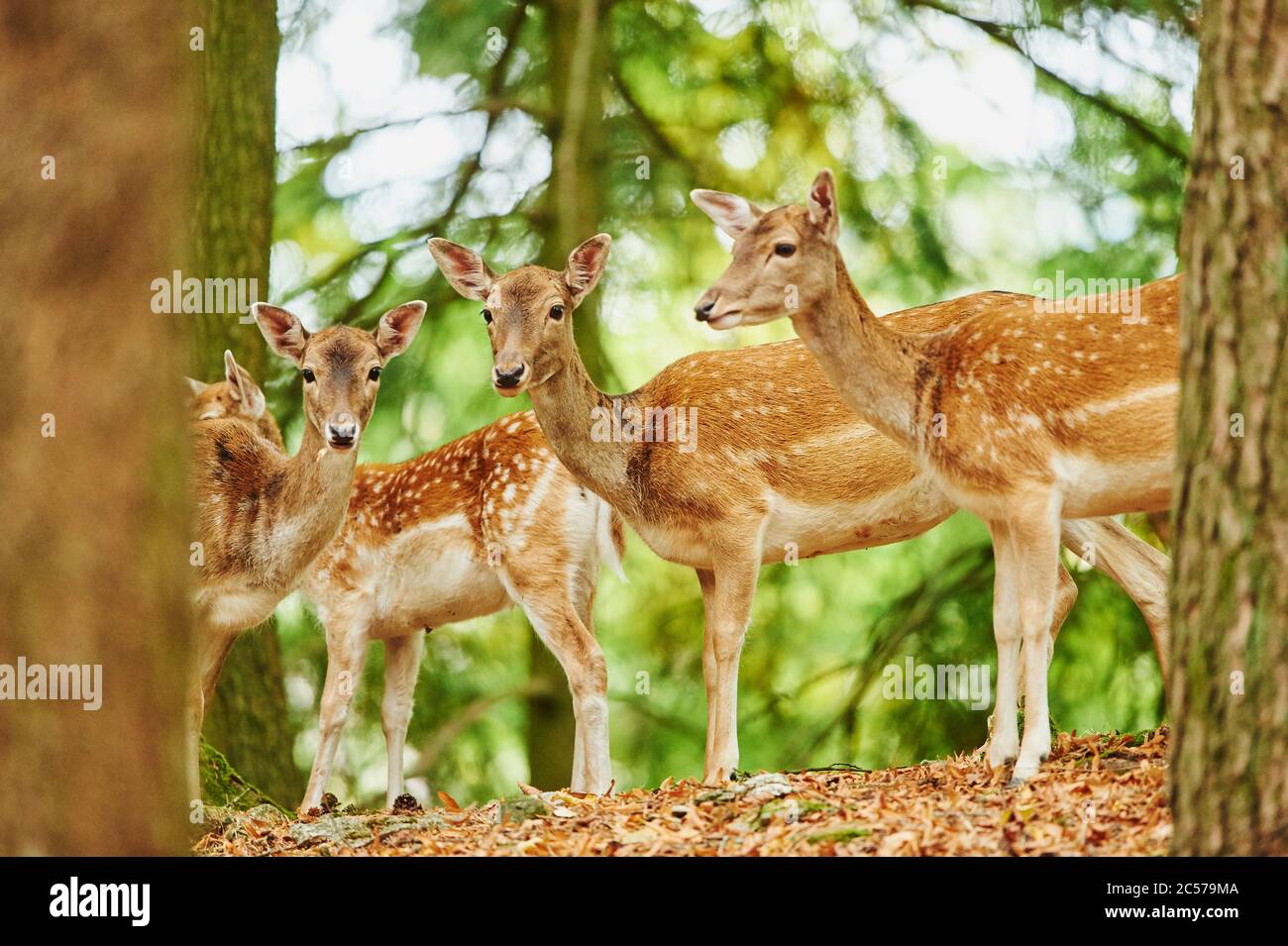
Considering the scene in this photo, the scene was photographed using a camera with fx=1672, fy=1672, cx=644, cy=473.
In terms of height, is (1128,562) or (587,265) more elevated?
(587,265)

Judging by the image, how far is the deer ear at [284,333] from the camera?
24.7 feet

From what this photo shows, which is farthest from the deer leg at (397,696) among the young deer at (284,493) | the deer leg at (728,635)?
the deer leg at (728,635)

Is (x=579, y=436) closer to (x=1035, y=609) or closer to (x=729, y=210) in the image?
(x=729, y=210)

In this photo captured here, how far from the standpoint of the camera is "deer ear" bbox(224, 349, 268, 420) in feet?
26.9

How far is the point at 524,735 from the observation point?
449 inches

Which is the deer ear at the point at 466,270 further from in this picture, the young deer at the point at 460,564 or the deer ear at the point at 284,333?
the young deer at the point at 460,564

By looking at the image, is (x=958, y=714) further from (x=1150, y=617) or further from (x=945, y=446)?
(x=945, y=446)

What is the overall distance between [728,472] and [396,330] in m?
1.68

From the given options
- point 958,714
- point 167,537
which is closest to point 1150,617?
point 958,714

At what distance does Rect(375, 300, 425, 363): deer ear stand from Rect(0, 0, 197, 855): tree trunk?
4.08 metres

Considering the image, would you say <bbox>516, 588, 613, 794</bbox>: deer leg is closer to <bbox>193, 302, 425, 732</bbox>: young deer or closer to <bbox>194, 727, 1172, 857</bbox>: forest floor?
<bbox>194, 727, 1172, 857</bbox>: forest floor

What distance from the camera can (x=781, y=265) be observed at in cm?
641
